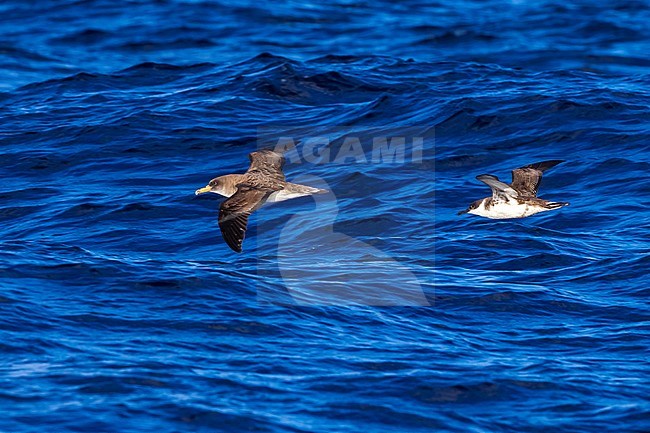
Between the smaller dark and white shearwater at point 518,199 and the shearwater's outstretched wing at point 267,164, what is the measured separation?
2550 millimetres

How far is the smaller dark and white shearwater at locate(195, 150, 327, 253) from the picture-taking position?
12.3 meters

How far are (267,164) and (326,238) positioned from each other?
1272 millimetres

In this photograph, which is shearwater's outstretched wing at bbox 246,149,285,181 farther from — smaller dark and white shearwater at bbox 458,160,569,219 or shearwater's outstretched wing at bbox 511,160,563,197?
shearwater's outstretched wing at bbox 511,160,563,197

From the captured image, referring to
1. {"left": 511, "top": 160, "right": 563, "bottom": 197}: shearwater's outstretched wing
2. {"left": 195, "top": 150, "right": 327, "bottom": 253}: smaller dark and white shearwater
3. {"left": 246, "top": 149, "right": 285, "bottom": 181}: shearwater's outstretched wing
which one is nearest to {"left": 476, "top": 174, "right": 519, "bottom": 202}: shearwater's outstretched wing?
{"left": 511, "top": 160, "right": 563, "bottom": 197}: shearwater's outstretched wing

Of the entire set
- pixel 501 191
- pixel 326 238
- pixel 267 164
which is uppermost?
pixel 267 164

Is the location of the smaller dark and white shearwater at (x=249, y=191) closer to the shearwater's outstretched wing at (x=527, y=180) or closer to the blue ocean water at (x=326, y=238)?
the blue ocean water at (x=326, y=238)

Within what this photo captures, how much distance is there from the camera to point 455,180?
52.7 ft

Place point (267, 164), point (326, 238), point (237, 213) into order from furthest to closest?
1. point (326, 238)
2. point (267, 164)
3. point (237, 213)

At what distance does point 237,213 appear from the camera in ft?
40.8

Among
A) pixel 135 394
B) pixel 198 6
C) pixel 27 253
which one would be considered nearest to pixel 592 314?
pixel 135 394

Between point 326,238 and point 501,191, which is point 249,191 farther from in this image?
point 501,191

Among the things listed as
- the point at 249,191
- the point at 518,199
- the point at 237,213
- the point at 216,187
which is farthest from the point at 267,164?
the point at 518,199

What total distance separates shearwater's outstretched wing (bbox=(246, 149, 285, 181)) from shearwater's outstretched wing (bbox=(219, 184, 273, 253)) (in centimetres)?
93

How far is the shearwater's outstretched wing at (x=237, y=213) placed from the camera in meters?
12.1
